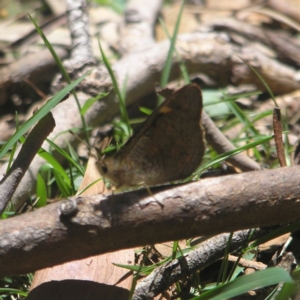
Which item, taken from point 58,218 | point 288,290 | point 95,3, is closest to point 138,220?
point 58,218

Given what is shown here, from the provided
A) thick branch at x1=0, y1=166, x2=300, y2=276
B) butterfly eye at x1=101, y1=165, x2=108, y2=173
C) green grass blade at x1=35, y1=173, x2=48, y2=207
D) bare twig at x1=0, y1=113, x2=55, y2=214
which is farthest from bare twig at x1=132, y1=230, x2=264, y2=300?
green grass blade at x1=35, y1=173, x2=48, y2=207

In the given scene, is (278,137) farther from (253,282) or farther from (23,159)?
(23,159)

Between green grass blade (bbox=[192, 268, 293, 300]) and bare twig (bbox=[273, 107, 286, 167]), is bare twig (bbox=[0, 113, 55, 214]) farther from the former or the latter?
bare twig (bbox=[273, 107, 286, 167])

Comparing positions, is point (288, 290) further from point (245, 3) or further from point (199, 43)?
point (245, 3)

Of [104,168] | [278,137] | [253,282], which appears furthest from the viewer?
[278,137]

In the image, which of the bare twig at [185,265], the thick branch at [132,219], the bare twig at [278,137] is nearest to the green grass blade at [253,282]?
the thick branch at [132,219]

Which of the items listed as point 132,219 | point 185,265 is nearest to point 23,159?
point 132,219
